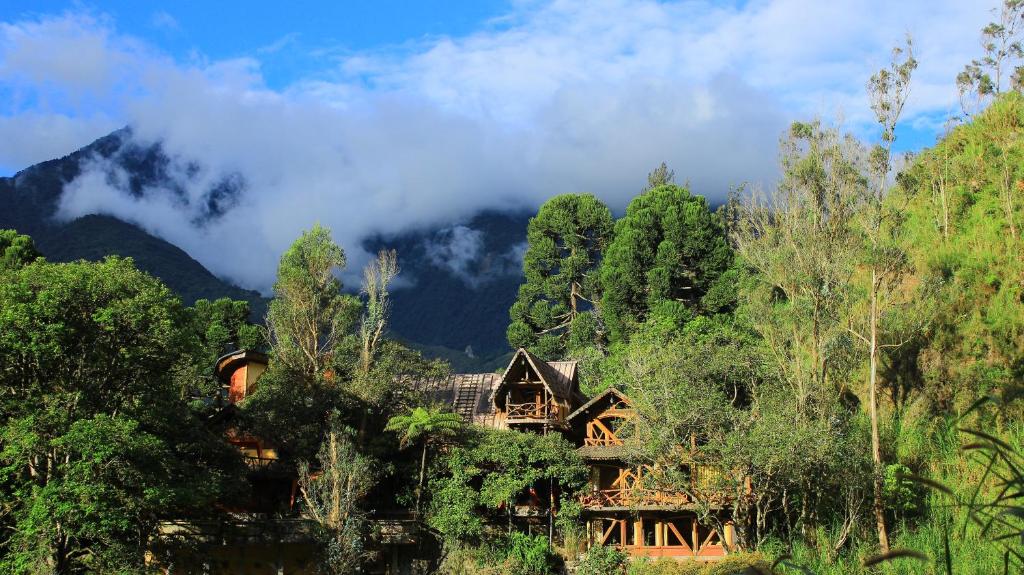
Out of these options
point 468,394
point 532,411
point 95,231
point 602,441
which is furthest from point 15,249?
point 95,231

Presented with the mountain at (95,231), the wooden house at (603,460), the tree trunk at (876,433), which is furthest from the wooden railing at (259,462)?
the mountain at (95,231)

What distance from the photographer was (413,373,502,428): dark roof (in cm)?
3303

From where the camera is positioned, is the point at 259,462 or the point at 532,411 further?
the point at 532,411

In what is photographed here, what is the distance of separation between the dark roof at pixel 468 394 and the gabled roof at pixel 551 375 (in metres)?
0.88

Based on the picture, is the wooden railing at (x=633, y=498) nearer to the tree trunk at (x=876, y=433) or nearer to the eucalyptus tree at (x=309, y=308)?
the tree trunk at (x=876, y=433)

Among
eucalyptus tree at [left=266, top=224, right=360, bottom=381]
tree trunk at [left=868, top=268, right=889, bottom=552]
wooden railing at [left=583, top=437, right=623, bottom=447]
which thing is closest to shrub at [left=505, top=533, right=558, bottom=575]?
wooden railing at [left=583, top=437, right=623, bottom=447]

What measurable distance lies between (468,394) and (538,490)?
206 inches

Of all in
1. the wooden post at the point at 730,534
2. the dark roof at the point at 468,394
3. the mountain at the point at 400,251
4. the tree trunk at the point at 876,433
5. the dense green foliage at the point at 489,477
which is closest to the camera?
the tree trunk at the point at 876,433

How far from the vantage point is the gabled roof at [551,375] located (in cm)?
3167

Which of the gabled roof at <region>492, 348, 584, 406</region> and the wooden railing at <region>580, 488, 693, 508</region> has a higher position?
the gabled roof at <region>492, 348, 584, 406</region>

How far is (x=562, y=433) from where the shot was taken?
3228 centimetres

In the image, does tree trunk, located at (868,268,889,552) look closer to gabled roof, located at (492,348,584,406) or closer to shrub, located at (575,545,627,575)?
shrub, located at (575,545,627,575)

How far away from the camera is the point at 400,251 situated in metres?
102

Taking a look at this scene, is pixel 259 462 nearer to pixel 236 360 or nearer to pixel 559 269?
pixel 236 360
